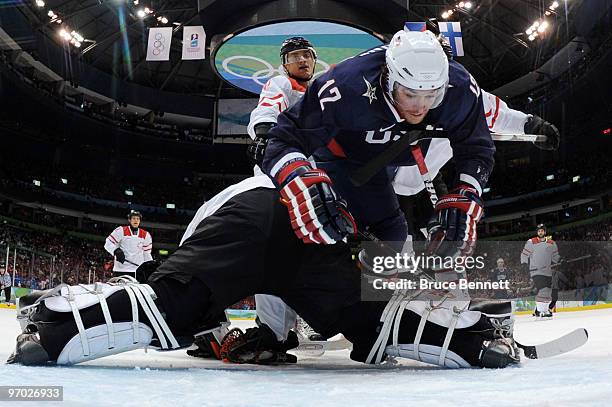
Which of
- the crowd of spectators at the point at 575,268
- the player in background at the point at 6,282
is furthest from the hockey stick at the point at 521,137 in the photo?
the player in background at the point at 6,282

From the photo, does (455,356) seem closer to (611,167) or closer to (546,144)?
(546,144)

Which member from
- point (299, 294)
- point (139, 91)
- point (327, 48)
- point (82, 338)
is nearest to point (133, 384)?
point (82, 338)

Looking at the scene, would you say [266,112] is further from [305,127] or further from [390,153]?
[390,153]

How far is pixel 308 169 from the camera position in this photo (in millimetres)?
1648

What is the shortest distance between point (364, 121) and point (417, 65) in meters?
0.24

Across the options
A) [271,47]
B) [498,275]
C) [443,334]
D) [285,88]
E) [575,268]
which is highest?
[271,47]

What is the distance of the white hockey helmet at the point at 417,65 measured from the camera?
1.56 m

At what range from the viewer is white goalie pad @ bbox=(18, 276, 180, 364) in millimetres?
1532

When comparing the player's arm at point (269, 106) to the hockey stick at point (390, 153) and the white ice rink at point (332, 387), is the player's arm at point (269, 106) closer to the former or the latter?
the hockey stick at point (390, 153)

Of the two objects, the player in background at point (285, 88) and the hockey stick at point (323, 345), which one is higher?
the player in background at point (285, 88)

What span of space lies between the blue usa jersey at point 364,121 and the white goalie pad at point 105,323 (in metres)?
0.51

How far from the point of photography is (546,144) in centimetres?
228

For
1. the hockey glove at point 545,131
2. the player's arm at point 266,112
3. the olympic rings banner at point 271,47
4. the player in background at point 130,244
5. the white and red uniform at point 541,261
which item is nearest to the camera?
the hockey glove at point 545,131

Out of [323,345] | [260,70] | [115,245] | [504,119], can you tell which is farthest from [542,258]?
[323,345]
